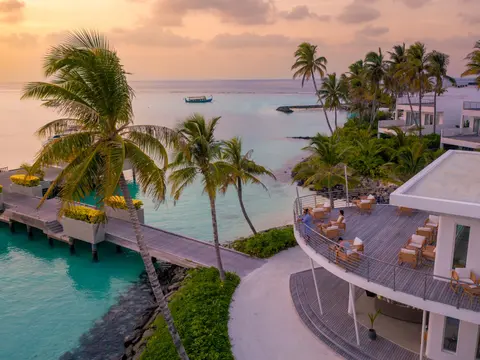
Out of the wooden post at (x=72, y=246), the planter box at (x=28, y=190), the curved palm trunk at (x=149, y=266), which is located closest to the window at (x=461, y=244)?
the curved palm trunk at (x=149, y=266)

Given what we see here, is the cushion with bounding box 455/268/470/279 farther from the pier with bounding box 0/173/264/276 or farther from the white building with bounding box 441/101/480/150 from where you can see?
the white building with bounding box 441/101/480/150

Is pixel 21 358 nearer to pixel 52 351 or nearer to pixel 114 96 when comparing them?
pixel 52 351

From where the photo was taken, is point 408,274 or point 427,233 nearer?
point 408,274

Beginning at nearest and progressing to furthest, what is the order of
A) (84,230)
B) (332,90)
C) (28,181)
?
(84,230) < (28,181) < (332,90)

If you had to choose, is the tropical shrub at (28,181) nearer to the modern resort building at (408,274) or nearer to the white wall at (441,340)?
the modern resort building at (408,274)

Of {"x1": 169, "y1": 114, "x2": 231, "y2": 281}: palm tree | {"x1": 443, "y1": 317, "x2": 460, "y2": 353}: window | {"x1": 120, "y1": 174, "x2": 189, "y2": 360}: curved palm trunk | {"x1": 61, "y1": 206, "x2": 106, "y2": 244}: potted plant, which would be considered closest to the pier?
{"x1": 61, "y1": 206, "x2": 106, "y2": 244}: potted plant

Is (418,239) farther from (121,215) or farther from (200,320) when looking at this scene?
(121,215)

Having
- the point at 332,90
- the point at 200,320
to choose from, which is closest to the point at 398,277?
the point at 200,320
